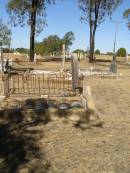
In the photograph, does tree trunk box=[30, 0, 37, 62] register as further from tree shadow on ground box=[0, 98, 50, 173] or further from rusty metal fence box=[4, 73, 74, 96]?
tree shadow on ground box=[0, 98, 50, 173]

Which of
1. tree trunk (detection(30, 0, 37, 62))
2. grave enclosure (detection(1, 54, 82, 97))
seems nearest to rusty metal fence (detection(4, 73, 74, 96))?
grave enclosure (detection(1, 54, 82, 97))

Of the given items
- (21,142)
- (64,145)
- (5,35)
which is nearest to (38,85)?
(21,142)

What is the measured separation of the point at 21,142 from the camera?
7.19m

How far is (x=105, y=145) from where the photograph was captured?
23.1 feet

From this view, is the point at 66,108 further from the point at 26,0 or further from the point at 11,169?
the point at 26,0

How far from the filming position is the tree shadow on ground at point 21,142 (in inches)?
238

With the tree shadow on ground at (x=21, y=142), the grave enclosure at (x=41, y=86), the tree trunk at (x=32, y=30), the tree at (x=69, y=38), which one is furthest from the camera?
the tree at (x=69, y=38)

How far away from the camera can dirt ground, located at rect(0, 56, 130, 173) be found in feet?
19.9

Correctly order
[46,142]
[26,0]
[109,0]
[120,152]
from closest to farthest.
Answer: [120,152] → [46,142] → [26,0] → [109,0]

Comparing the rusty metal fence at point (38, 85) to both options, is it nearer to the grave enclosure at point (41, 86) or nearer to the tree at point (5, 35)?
the grave enclosure at point (41, 86)

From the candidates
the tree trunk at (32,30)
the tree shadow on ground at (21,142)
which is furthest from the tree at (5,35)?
the tree shadow on ground at (21,142)

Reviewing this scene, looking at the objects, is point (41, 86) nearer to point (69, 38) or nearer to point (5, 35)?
point (5, 35)

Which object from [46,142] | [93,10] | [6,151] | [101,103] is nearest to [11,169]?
[6,151]

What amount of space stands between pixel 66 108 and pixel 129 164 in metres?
3.15
